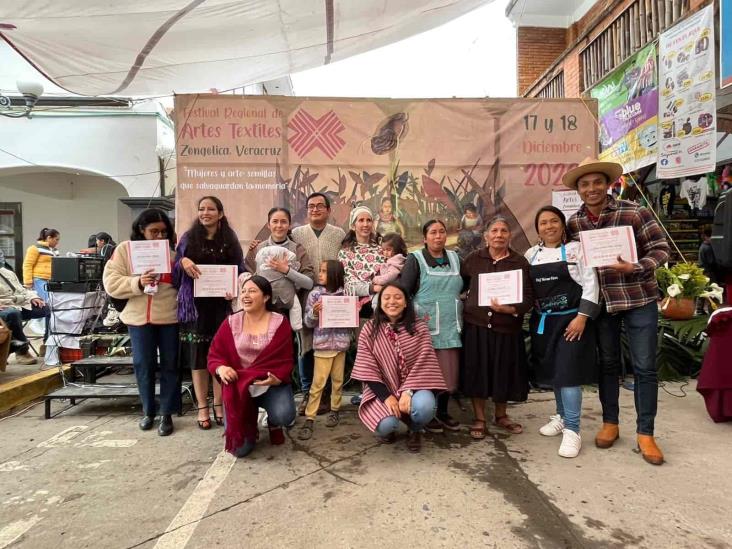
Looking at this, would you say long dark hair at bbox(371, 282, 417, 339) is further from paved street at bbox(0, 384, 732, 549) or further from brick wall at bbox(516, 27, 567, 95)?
brick wall at bbox(516, 27, 567, 95)

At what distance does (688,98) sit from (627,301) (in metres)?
3.45

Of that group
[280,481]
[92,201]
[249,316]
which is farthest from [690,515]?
[92,201]

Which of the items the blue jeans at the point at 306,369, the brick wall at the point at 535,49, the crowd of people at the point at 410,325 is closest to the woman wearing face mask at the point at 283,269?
the crowd of people at the point at 410,325

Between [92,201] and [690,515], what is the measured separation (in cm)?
1221

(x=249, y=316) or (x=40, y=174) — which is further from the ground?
(x=40, y=174)

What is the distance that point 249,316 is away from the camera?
130 inches

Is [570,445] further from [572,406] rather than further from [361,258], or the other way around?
[361,258]

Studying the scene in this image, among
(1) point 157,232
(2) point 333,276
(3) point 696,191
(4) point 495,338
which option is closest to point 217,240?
(1) point 157,232

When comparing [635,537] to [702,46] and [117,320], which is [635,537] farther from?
[117,320]

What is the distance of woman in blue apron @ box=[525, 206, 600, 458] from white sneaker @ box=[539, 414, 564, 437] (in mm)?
183

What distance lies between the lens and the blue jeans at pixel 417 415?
2.99 m

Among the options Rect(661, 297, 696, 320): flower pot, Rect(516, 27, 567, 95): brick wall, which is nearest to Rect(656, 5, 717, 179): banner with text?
Rect(661, 297, 696, 320): flower pot

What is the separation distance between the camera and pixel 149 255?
3.43 meters

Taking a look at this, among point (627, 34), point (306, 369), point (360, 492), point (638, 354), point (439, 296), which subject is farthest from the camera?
point (627, 34)
